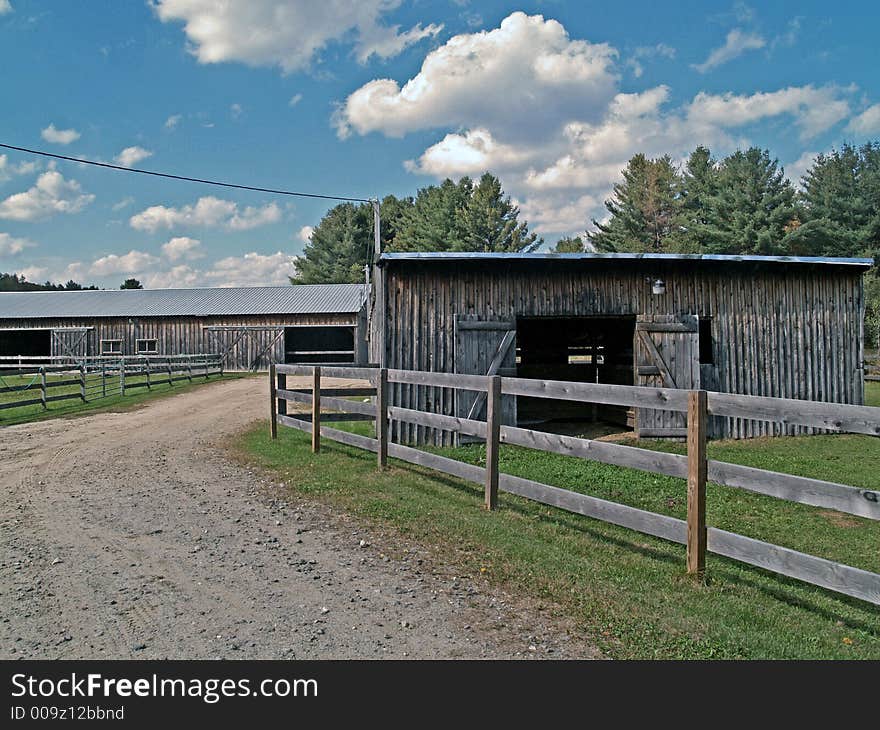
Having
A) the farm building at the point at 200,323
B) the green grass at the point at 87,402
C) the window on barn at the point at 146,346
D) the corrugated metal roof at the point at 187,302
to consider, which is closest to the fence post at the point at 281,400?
the green grass at the point at 87,402

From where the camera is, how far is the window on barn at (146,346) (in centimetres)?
3280

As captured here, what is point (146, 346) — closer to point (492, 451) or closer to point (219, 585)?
point (492, 451)

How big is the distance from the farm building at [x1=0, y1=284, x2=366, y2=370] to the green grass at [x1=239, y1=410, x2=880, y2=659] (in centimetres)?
2323

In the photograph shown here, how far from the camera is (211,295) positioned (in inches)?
1428

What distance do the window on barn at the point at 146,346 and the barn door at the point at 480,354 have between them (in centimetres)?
2623

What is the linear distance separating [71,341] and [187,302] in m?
6.18

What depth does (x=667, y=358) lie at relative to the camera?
39.2ft

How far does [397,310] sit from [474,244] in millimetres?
40898

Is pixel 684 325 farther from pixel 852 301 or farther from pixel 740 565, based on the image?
pixel 740 565

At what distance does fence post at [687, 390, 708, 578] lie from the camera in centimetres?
429

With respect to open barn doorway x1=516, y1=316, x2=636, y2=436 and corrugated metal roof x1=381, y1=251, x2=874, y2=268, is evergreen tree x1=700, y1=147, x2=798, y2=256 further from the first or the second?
corrugated metal roof x1=381, y1=251, x2=874, y2=268

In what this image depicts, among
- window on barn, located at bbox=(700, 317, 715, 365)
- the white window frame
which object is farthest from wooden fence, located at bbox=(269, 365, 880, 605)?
the white window frame

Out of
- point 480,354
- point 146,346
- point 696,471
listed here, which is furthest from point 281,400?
point 146,346

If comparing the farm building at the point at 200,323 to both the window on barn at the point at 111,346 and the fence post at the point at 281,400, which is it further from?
the fence post at the point at 281,400
